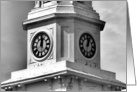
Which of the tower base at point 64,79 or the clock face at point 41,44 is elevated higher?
the clock face at point 41,44

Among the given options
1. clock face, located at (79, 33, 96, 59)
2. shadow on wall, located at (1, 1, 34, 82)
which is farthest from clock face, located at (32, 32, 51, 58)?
clock face, located at (79, 33, 96, 59)

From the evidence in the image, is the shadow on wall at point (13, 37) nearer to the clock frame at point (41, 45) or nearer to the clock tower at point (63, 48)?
the clock tower at point (63, 48)

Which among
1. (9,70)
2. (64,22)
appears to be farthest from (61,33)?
(9,70)

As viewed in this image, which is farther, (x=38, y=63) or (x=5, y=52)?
(x=38, y=63)

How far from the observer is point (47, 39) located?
35688 millimetres

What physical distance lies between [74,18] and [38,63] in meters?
3.61

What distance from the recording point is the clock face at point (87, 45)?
35.5 m

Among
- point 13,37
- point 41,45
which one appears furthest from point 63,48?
point 13,37

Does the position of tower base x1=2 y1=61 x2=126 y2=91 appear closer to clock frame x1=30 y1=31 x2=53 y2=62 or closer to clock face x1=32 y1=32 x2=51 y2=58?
clock frame x1=30 y1=31 x2=53 y2=62

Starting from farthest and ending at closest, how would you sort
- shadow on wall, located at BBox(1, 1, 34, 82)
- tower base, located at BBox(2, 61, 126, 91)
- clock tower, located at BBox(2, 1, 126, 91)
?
clock tower, located at BBox(2, 1, 126, 91) < tower base, located at BBox(2, 61, 126, 91) < shadow on wall, located at BBox(1, 1, 34, 82)

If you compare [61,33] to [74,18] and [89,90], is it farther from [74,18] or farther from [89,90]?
[89,90]

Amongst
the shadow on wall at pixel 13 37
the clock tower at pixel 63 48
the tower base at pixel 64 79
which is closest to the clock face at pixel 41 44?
the clock tower at pixel 63 48

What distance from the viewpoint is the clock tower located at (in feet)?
112

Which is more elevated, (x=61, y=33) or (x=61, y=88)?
(x=61, y=33)
